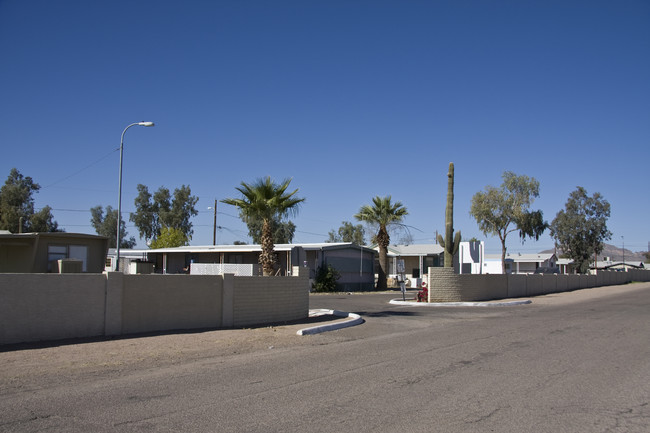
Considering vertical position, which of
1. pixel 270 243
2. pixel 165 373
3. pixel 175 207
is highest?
pixel 175 207

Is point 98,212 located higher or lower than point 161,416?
higher

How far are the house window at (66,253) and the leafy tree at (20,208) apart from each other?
3648cm

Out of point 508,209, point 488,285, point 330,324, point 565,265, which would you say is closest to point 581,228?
point 565,265

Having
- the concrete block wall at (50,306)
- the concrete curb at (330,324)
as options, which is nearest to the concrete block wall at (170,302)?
the concrete block wall at (50,306)

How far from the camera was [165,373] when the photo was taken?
29.5ft

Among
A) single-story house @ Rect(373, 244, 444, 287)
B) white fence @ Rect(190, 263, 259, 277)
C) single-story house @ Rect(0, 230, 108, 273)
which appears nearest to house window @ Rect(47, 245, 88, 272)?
single-story house @ Rect(0, 230, 108, 273)

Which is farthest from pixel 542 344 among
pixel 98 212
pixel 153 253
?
pixel 98 212

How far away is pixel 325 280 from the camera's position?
37.3 m

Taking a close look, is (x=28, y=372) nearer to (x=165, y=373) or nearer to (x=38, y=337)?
(x=165, y=373)

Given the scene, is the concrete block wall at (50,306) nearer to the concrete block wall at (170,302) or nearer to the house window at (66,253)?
the concrete block wall at (170,302)

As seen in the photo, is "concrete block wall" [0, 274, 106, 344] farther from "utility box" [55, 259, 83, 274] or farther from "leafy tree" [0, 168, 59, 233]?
"leafy tree" [0, 168, 59, 233]

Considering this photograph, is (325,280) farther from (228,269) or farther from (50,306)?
(50,306)

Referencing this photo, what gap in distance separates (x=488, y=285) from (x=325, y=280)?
11.0 meters

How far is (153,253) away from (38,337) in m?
33.9
